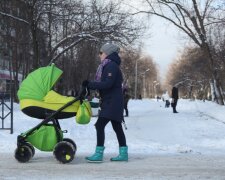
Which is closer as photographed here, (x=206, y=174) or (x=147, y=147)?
(x=206, y=174)

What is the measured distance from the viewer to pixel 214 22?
32125 mm

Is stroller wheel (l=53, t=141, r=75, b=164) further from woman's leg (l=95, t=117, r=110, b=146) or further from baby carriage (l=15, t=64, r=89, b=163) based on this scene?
woman's leg (l=95, t=117, r=110, b=146)

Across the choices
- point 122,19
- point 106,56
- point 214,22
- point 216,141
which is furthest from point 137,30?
point 106,56

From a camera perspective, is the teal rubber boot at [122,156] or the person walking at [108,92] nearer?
the person walking at [108,92]

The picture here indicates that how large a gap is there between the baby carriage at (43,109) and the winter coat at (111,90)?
39cm

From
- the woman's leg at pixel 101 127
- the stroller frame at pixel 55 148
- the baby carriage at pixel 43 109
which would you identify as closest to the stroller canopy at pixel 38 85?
the baby carriage at pixel 43 109

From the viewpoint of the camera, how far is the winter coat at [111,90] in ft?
26.7

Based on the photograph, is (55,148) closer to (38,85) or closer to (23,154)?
(23,154)

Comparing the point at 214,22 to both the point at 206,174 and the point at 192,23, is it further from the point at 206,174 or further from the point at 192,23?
the point at 206,174

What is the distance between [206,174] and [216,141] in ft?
16.0

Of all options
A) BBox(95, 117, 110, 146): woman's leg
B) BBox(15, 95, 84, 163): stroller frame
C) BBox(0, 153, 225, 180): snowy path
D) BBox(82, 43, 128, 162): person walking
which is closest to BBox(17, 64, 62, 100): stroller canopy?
BBox(15, 95, 84, 163): stroller frame

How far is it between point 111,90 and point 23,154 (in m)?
1.78

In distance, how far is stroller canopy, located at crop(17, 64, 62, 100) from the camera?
27.2ft

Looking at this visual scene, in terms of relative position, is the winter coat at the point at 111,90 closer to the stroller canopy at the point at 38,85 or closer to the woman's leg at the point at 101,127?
the woman's leg at the point at 101,127
